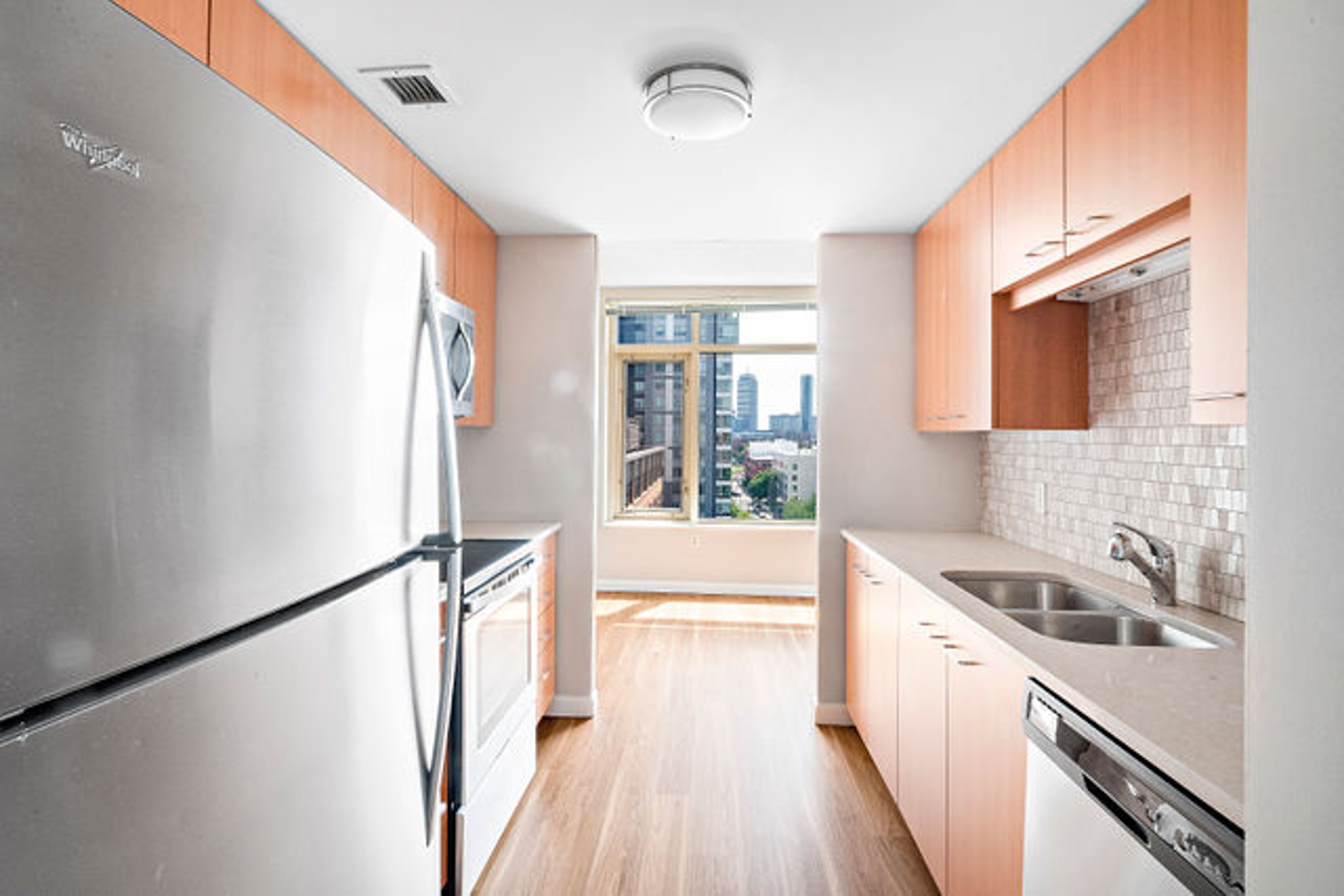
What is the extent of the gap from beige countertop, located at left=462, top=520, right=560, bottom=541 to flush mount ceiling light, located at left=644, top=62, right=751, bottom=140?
5.25ft

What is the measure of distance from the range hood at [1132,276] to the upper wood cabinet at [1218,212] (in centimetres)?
20

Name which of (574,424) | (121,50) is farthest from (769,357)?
(121,50)

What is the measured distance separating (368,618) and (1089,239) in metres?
1.83

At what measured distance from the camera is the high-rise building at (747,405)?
5.63 metres

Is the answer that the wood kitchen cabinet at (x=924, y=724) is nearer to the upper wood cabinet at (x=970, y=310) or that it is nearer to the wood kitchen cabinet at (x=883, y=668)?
the wood kitchen cabinet at (x=883, y=668)

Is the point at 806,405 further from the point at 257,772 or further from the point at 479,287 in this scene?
the point at 257,772

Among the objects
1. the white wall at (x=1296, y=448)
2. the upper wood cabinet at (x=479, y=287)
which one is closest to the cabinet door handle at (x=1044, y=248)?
the white wall at (x=1296, y=448)

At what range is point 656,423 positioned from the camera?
570 centimetres

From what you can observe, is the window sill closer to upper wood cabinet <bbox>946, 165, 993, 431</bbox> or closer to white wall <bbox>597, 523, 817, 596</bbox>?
white wall <bbox>597, 523, 817, 596</bbox>

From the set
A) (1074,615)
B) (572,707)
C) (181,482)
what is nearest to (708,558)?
(572,707)

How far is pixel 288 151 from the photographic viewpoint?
2.39 ft

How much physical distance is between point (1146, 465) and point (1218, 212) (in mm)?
885

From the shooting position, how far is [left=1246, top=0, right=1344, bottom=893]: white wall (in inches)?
17.8

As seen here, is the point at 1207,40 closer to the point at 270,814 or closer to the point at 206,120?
the point at 206,120
